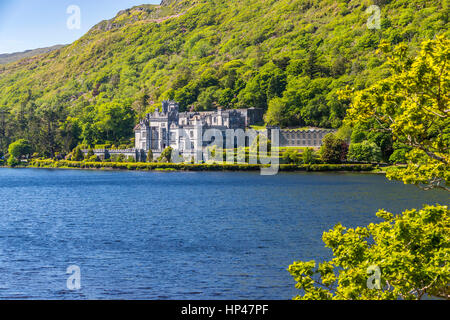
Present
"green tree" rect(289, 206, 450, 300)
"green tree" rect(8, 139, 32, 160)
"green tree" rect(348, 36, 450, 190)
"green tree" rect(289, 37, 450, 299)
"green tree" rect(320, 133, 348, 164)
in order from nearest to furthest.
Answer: "green tree" rect(289, 206, 450, 300)
"green tree" rect(289, 37, 450, 299)
"green tree" rect(348, 36, 450, 190)
"green tree" rect(320, 133, 348, 164)
"green tree" rect(8, 139, 32, 160)

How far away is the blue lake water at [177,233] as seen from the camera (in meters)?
25.0

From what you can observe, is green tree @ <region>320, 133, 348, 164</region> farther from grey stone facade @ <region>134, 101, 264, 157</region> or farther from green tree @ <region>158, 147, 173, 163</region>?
green tree @ <region>158, 147, 173, 163</region>

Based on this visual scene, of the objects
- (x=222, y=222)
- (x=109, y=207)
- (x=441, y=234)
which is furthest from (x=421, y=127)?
(x=109, y=207)

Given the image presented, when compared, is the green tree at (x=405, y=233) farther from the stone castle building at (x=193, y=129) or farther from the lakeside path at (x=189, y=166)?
the stone castle building at (x=193, y=129)

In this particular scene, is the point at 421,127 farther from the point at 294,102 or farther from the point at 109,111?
the point at 109,111

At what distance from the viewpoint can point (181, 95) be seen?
545 feet

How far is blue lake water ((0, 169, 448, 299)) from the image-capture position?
82.1 feet

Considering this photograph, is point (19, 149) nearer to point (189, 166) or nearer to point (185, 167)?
point (185, 167)

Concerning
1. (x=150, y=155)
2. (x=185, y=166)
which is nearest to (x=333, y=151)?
(x=185, y=166)

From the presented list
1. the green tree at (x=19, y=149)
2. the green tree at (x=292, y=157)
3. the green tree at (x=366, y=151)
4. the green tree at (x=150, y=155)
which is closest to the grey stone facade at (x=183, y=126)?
the green tree at (x=150, y=155)

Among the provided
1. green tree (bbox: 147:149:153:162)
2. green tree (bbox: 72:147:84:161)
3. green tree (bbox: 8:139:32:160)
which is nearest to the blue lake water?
green tree (bbox: 147:149:153:162)

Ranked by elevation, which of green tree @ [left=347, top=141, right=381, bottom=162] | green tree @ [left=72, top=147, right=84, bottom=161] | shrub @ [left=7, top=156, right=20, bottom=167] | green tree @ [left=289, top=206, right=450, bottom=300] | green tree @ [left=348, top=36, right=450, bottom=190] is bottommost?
shrub @ [left=7, top=156, right=20, bottom=167]

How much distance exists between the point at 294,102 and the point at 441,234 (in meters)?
129

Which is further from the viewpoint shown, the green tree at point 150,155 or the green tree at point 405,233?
the green tree at point 150,155
